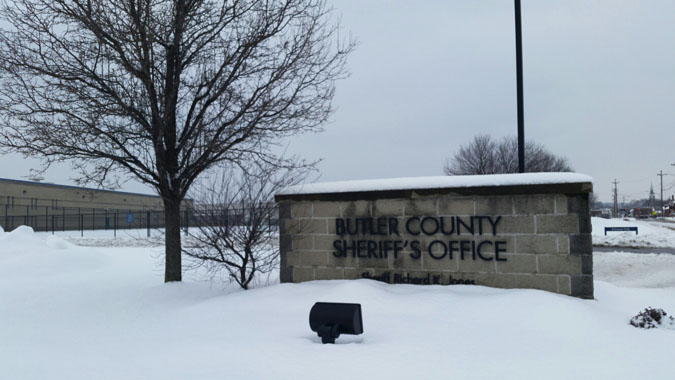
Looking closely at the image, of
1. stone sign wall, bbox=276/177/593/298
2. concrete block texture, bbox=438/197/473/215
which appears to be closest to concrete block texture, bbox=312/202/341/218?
stone sign wall, bbox=276/177/593/298

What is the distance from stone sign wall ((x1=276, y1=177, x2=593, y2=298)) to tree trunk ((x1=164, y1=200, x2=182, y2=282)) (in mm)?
2396

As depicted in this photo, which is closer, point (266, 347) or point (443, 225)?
point (266, 347)

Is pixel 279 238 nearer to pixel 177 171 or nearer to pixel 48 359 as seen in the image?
pixel 177 171

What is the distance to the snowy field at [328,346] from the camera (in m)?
4.78

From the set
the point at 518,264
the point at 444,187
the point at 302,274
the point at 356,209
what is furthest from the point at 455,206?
the point at 302,274

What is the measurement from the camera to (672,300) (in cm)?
855

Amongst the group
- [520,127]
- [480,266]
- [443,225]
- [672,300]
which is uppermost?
[520,127]

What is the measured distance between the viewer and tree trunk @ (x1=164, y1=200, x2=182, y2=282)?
33.2 ft

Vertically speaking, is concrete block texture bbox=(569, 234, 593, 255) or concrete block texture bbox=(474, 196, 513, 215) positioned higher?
concrete block texture bbox=(474, 196, 513, 215)

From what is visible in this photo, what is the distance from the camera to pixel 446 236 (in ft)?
26.6

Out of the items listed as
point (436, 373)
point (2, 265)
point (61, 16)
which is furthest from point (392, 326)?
point (2, 265)

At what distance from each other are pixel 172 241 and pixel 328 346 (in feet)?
19.1

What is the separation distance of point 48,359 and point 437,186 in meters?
5.90

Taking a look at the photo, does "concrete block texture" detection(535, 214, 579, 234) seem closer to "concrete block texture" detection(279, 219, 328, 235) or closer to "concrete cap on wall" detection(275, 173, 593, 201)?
"concrete cap on wall" detection(275, 173, 593, 201)
